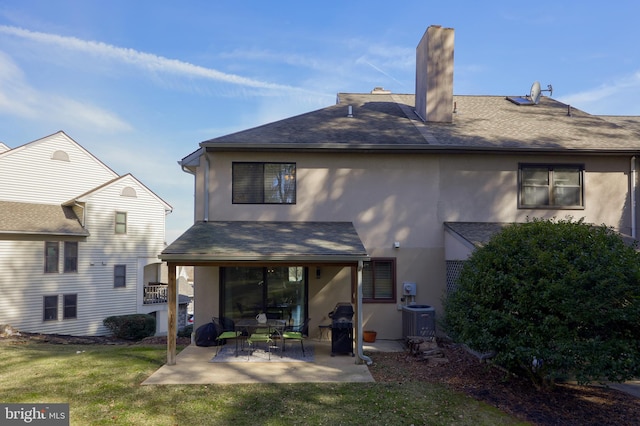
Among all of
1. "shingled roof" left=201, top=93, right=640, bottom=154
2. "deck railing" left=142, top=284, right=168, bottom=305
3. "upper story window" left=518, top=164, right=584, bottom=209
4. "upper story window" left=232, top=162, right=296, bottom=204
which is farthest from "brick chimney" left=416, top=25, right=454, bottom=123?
"deck railing" left=142, top=284, right=168, bottom=305

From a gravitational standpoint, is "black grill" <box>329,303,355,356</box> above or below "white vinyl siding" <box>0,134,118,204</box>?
below

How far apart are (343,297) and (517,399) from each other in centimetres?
A: 529

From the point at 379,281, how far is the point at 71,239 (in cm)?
1768

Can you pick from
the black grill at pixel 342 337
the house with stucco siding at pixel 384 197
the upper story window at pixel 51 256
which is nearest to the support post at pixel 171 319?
the house with stucco siding at pixel 384 197

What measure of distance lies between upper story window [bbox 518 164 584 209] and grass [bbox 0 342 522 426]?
23.3 ft

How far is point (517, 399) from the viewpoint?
21.1 feet

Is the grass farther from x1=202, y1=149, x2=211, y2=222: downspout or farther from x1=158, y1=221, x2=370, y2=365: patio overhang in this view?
x1=202, y1=149, x2=211, y2=222: downspout

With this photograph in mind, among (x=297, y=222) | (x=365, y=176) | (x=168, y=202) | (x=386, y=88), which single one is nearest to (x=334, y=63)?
(x=386, y=88)

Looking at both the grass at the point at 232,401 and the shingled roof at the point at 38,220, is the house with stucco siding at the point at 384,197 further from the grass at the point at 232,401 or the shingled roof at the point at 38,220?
the shingled roof at the point at 38,220

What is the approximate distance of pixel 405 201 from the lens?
11344 mm

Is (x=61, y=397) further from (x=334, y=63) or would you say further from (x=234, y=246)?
(x=334, y=63)

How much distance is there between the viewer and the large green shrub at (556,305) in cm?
573
